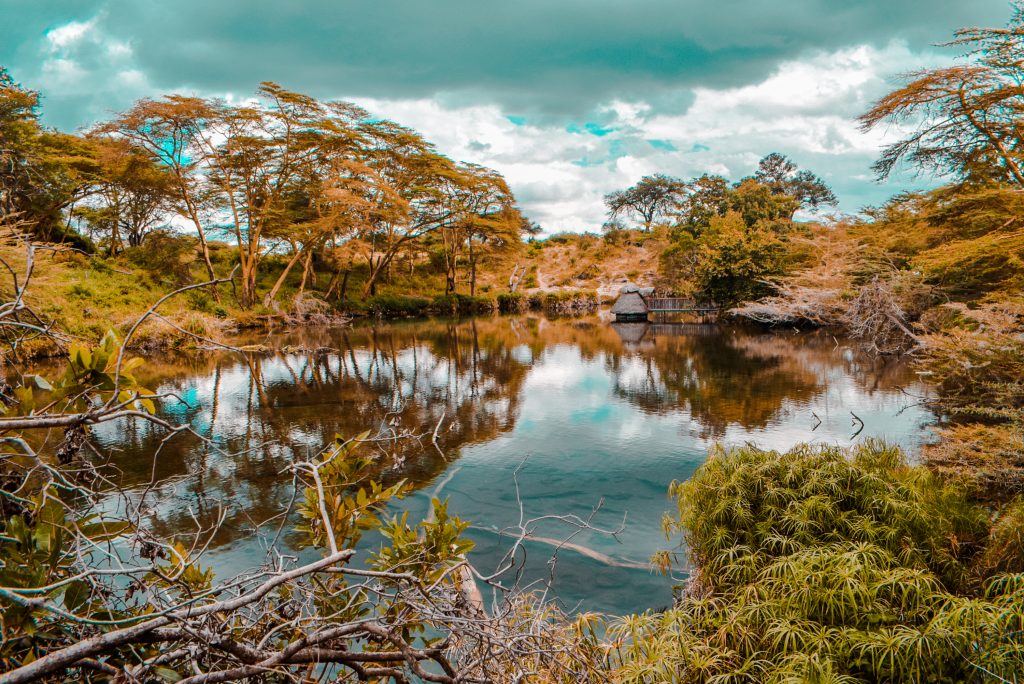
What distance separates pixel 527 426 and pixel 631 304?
1945 cm

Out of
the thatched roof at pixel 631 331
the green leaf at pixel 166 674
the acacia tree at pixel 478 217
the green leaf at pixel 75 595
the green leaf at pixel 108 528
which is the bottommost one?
the thatched roof at pixel 631 331

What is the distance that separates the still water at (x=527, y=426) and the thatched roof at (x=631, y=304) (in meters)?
9.86

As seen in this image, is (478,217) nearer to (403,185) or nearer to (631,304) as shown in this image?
(403,185)

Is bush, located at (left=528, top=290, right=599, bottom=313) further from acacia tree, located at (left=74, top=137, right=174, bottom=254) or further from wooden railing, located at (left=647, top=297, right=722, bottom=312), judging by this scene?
acacia tree, located at (left=74, top=137, right=174, bottom=254)

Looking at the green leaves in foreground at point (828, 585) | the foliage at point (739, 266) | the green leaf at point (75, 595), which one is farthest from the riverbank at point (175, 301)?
the foliage at point (739, 266)

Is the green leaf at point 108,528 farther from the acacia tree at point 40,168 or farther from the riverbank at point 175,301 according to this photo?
the acacia tree at point 40,168

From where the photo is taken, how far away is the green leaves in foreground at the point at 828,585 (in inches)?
106

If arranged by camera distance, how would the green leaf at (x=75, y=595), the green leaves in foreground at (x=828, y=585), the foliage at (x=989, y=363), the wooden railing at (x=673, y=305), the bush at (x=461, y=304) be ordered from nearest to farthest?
the green leaf at (x=75, y=595) → the green leaves in foreground at (x=828, y=585) → the foliage at (x=989, y=363) → the wooden railing at (x=673, y=305) → the bush at (x=461, y=304)

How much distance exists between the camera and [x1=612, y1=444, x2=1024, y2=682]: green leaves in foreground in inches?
106

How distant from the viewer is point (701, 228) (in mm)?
33938

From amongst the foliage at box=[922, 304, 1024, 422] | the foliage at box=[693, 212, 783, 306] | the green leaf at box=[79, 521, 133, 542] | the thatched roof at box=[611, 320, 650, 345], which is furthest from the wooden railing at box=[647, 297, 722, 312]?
the green leaf at box=[79, 521, 133, 542]

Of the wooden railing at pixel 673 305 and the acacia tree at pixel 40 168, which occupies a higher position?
the acacia tree at pixel 40 168

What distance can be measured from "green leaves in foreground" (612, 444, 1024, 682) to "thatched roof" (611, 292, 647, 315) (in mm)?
22243

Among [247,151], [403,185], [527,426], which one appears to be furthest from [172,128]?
[527,426]
